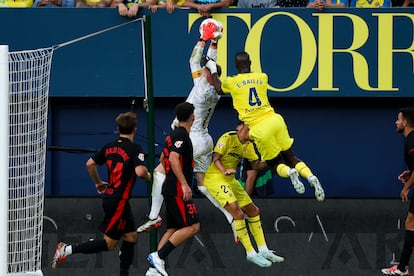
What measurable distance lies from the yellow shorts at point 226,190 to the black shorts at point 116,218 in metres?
1.18

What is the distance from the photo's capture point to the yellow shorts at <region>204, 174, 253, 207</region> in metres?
14.2

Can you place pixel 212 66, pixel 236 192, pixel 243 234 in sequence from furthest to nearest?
pixel 236 192
pixel 243 234
pixel 212 66

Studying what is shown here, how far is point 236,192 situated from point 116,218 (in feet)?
5.44

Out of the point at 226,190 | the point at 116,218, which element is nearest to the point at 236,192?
the point at 226,190

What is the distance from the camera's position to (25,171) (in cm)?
1247

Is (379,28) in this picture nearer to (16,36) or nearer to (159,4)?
(159,4)

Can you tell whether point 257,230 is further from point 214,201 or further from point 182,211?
point 182,211

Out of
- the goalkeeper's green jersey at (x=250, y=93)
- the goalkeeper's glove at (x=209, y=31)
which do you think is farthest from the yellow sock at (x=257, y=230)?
the goalkeeper's glove at (x=209, y=31)

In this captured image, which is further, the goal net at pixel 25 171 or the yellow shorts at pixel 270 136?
the yellow shorts at pixel 270 136

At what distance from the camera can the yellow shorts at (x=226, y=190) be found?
1421 centimetres

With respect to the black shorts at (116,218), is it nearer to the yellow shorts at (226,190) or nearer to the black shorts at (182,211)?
the black shorts at (182,211)

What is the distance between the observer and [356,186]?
16.0m

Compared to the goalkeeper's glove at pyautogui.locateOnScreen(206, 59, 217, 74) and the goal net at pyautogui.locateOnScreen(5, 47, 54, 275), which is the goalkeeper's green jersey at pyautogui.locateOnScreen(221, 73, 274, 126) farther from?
the goal net at pyautogui.locateOnScreen(5, 47, 54, 275)

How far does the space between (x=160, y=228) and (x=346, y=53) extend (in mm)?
3102
